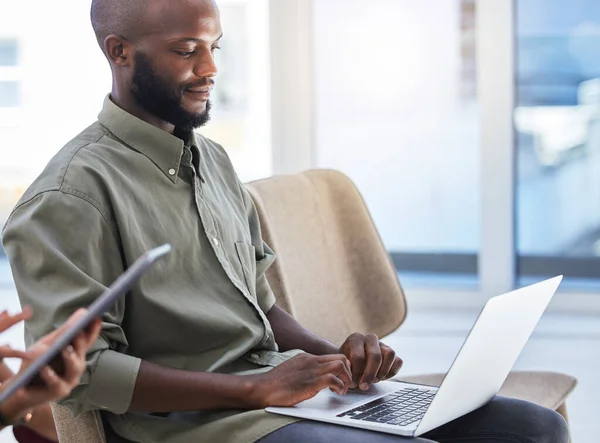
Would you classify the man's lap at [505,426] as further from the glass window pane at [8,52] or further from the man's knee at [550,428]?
the glass window pane at [8,52]

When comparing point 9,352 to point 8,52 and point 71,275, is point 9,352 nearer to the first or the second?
point 71,275

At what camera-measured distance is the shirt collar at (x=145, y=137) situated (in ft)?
5.28

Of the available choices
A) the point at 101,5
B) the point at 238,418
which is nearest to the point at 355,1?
the point at 101,5

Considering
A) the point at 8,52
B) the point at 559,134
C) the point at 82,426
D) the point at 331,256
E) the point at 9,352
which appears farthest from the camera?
the point at 8,52

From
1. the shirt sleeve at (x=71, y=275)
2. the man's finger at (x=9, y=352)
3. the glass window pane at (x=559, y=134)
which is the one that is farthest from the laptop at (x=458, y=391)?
the glass window pane at (x=559, y=134)

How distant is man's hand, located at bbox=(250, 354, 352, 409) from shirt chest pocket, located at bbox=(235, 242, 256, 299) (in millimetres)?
238

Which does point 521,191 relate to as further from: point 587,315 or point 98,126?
point 98,126

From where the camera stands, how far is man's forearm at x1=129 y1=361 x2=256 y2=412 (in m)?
1.45

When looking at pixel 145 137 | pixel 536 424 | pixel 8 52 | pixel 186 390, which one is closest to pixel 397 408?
pixel 536 424

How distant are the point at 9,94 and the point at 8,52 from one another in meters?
0.22

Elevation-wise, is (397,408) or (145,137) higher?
(145,137)

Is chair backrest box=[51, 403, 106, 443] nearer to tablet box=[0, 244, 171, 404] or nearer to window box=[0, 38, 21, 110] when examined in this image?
tablet box=[0, 244, 171, 404]

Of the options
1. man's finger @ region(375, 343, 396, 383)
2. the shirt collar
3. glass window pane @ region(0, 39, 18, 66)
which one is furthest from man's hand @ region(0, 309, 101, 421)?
glass window pane @ region(0, 39, 18, 66)

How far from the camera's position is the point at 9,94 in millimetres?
5531
